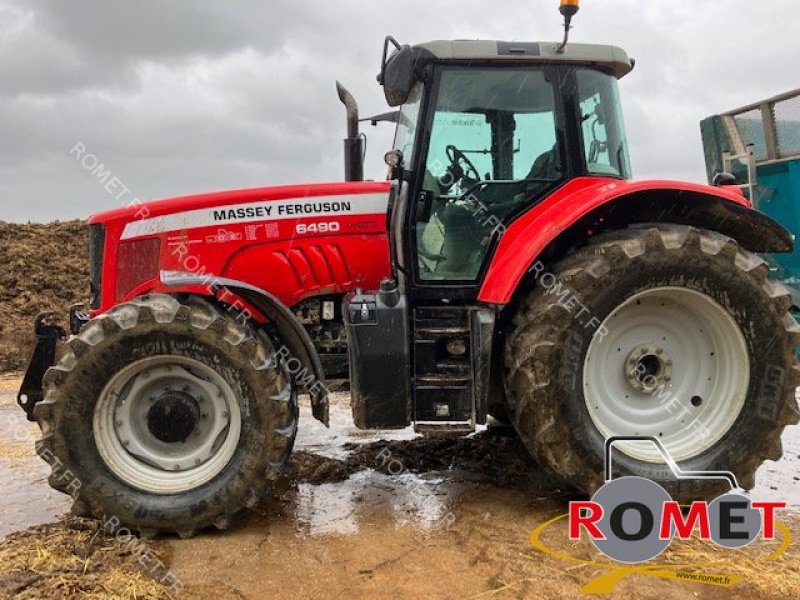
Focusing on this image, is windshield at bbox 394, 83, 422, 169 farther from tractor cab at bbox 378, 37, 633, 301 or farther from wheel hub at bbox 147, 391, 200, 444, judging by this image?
wheel hub at bbox 147, 391, 200, 444

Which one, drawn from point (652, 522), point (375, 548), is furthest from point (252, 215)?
point (652, 522)

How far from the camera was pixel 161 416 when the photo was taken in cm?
375

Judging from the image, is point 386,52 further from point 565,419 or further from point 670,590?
point 670,590

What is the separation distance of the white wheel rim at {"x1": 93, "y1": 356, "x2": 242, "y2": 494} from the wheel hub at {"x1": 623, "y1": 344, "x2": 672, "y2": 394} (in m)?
2.18

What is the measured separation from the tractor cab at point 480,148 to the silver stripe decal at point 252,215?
1.10 ft

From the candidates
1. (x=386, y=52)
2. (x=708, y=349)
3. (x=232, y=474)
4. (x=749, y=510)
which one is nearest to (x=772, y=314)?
(x=708, y=349)

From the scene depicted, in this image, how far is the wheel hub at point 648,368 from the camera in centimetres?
394

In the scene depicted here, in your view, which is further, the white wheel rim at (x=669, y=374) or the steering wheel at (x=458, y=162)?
the steering wheel at (x=458, y=162)

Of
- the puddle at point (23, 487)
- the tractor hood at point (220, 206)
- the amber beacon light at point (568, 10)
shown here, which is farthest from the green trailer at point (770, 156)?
the puddle at point (23, 487)

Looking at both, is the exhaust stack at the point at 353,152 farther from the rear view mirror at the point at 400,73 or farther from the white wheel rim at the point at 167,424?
the white wheel rim at the point at 167,424

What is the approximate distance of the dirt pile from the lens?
36.6ft

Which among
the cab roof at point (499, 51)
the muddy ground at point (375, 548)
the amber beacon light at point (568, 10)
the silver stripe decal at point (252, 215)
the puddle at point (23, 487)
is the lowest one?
the muddy ground at point (375, 548)

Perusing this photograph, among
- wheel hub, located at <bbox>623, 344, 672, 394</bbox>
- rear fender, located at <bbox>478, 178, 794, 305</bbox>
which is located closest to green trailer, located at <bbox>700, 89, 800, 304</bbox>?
rear fender, located at <bbox>478, 178, 794, 305</bbox>

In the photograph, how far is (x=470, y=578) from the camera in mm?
3115
